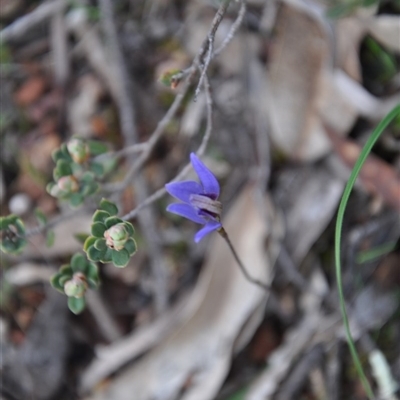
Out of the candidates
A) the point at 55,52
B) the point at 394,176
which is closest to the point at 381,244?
the point at 394,176

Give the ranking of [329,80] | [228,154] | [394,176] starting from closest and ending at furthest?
1. [394,176]
2. [329,80]
3. [228,154]

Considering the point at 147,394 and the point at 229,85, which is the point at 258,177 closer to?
the point at 229,85

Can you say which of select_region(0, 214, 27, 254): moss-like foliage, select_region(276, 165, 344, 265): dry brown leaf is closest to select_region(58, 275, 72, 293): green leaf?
select_region(0, 214, 27, 254): moss-like foliage

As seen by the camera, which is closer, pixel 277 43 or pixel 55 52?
pixel 277 43

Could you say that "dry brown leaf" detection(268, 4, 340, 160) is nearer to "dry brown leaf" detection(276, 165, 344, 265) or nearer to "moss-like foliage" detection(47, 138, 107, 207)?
"dry brown leaf" detection(276, 165, 344, 265)

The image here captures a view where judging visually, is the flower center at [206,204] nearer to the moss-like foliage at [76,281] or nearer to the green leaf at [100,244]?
the green leaf at [100,244]

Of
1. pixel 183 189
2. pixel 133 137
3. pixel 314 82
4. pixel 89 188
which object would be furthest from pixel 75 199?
pixel 314 82

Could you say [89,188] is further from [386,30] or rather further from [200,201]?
[386,30]

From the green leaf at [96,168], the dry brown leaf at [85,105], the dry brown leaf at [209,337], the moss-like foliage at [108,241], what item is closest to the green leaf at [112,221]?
the moss-like foliage at [108,241]
